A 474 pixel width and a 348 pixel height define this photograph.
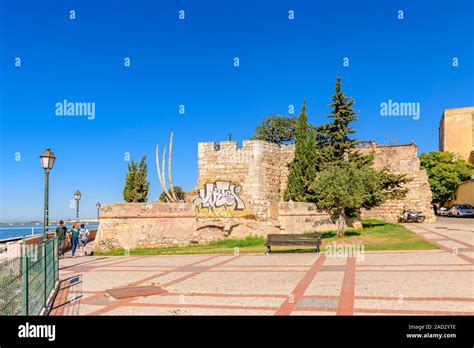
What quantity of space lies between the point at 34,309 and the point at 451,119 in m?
67.9

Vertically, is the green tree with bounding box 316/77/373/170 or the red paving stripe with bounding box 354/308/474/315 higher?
the green tree with bounding box 316/77/373/170

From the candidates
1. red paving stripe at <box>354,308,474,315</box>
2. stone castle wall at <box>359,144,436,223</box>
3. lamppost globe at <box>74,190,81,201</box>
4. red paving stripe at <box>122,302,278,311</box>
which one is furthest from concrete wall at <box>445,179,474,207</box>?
red paving stripe at <box>122,302,278,311</box>

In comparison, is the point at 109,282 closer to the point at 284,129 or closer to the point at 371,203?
the point at 371,203

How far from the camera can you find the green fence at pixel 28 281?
657 cm

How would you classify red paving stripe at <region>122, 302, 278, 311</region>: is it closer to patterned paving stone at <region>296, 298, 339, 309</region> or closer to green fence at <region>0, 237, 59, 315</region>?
patterned paving stone at <region>296, 298, 339, 309</region>

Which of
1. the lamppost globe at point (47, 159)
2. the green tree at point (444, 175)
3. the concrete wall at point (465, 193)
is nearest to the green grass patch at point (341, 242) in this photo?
the lamppost globe at point (47, 159)

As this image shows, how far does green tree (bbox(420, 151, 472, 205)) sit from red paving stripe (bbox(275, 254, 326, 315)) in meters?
41.8

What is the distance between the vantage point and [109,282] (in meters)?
10.7

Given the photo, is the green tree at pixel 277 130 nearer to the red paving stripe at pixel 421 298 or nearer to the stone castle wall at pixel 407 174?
A: the stone castle wall at pixel 407 174

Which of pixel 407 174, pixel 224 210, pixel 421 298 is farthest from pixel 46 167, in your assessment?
pixel 407 174

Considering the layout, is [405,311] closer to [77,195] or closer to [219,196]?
[219,196]

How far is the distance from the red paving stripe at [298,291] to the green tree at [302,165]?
48.3 ft

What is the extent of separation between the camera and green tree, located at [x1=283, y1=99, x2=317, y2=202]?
27.4 m

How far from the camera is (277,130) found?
166 feet
